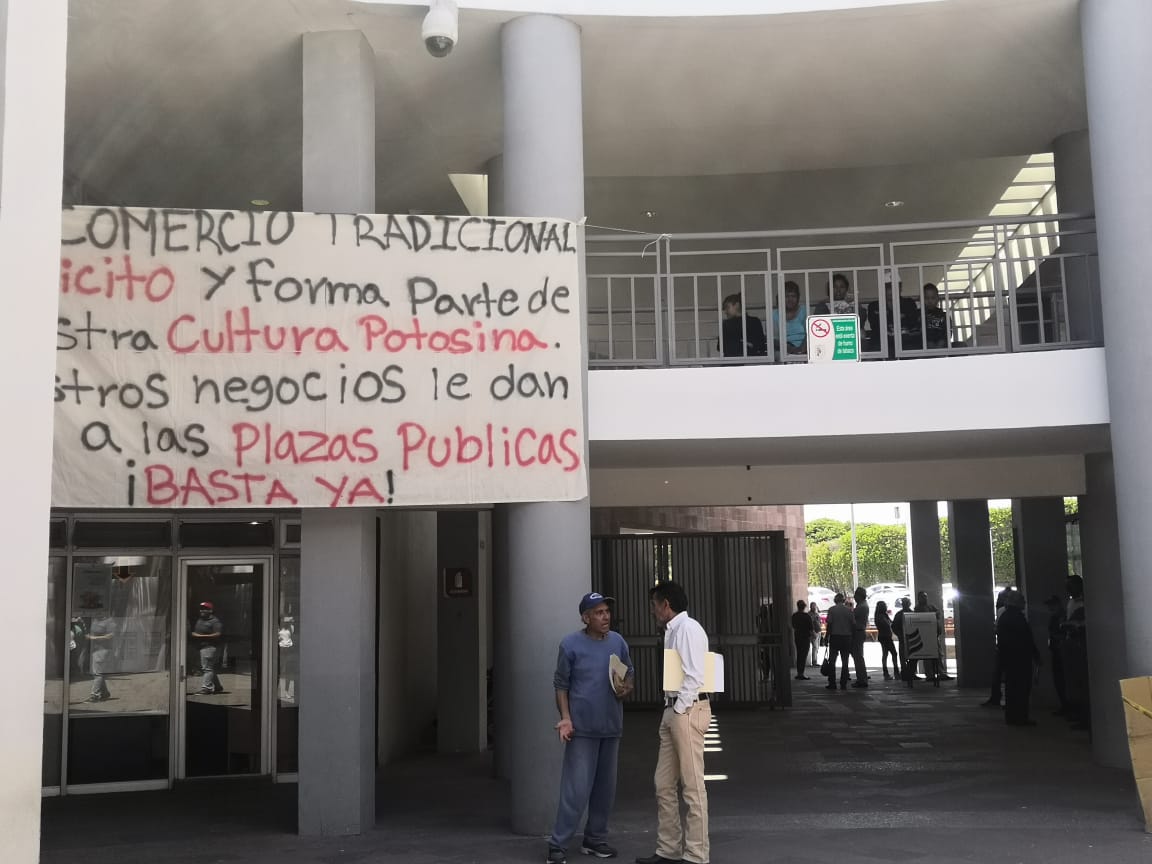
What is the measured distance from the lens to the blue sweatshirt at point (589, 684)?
25.3 feet

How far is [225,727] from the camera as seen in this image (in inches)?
447

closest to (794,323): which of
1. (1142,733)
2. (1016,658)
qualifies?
(1142,733)

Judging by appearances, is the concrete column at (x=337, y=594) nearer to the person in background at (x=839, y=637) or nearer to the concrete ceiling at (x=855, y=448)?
the concrete ceiling at (x=855, y=448)

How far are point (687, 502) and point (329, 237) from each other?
6736mm

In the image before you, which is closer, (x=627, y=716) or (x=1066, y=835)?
(x=1066, y=835)

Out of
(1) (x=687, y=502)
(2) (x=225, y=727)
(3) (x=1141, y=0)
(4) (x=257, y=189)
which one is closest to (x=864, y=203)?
(1) (x=687, y=502)

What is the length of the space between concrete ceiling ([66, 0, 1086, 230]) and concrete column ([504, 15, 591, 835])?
0.46 meters

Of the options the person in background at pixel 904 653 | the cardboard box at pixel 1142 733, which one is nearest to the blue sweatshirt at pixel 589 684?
the cardboard box at pixel 1142 733

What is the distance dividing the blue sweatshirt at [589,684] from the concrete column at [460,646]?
561cm

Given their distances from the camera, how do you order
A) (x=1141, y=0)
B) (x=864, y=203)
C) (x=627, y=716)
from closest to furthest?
(x=1141, y=0) → (x=864, y=203) → (x=627, y=716)

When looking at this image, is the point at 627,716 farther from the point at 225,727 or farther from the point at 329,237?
the point at 329,237

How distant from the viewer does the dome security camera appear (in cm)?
834

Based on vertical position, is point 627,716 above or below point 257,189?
below

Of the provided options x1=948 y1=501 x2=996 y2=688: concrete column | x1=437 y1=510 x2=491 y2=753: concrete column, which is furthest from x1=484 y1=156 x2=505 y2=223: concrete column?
x1=948 y1=501 x2=996 y2=688: concrete column
